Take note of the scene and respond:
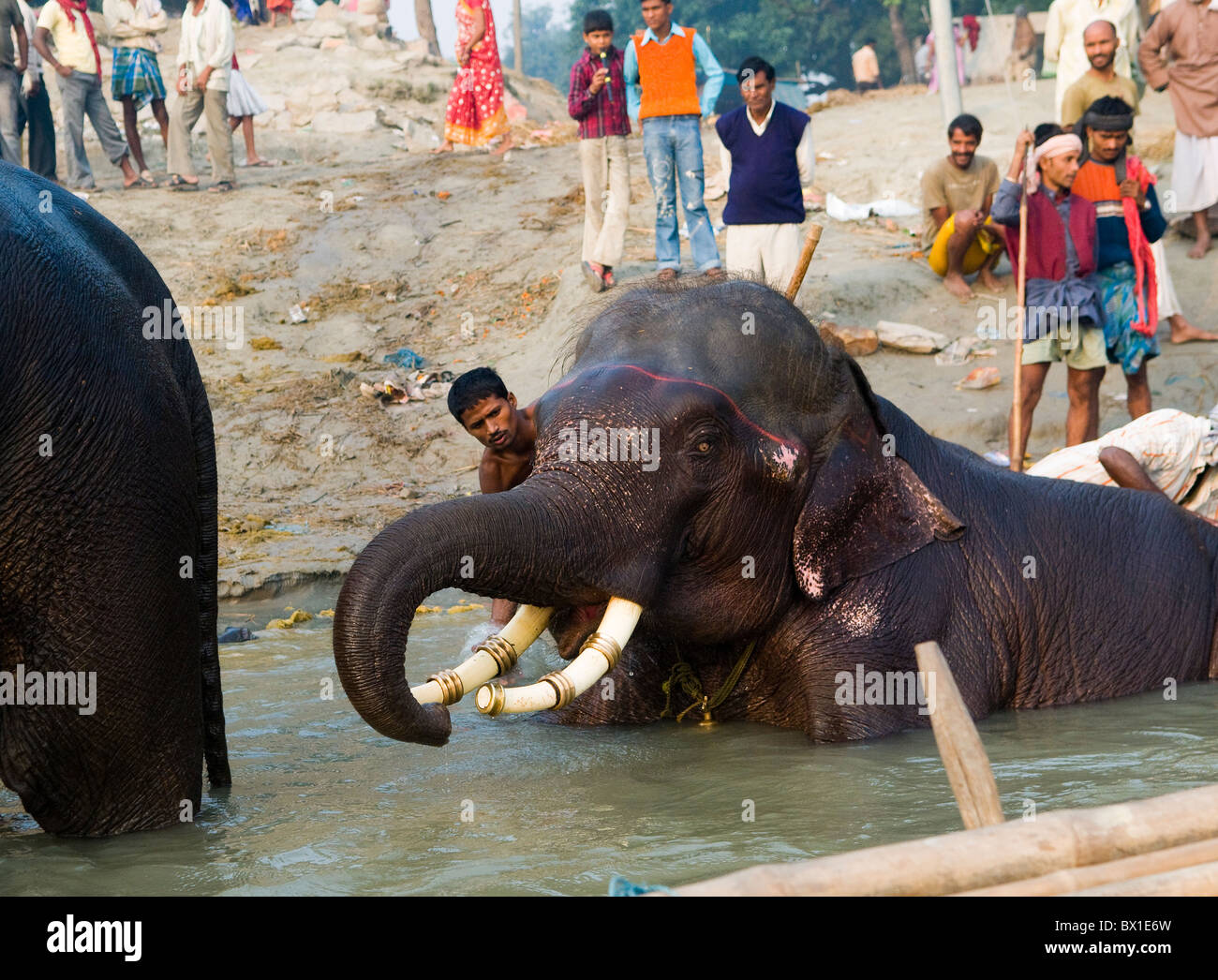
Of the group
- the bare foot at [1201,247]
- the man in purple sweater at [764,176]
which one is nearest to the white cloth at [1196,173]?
the bare foot at [1201,247]

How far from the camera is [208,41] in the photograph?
1603 cm

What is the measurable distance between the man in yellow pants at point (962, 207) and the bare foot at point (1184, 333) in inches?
54.7

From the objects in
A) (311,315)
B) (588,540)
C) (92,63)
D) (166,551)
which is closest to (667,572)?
(588,540)

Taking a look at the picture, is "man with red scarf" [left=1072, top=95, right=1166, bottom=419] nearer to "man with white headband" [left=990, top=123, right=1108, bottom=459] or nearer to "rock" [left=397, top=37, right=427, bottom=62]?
"man with white headband" [left=990, top=123, right=1108, bottom=459]

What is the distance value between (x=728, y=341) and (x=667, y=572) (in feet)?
2.73

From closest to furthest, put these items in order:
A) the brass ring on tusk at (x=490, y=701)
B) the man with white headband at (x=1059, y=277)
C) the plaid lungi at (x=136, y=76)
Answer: the brass ring on tusk at (x=490, y=701), the man with white headband at (x=1059, y=277), the plaid lungi at (x=136, y=76)

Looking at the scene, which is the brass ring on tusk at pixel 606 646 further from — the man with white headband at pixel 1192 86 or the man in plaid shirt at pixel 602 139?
the man with white headband at pixel 1192 86

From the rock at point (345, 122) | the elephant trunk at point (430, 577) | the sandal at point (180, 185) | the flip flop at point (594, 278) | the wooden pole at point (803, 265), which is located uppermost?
the rock at point (345, 122)

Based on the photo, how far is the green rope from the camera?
5387 millimetres

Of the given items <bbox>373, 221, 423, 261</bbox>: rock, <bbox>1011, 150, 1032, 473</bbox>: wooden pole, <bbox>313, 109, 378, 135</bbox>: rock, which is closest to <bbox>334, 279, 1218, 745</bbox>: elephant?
<bbox>1011, 150, 1032, 473</bbox>: wooden pole

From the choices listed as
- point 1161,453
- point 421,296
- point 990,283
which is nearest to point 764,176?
point 990,283

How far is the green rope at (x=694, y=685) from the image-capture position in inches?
212

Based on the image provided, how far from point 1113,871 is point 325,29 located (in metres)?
26.5

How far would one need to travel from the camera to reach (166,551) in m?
3.83
